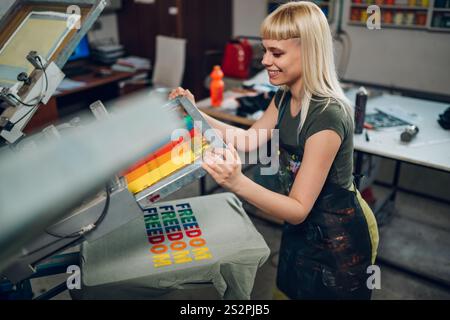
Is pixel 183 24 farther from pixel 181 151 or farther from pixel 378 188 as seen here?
pixel 181 151

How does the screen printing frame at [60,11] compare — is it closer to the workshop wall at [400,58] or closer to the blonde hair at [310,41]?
the blonde hair at [310,41]

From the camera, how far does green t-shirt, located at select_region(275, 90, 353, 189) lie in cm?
121

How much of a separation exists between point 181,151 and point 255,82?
197cm

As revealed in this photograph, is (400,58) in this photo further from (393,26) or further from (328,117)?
(328,117)

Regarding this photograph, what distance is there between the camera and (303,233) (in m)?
1.42

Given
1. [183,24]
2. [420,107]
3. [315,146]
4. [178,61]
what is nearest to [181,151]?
[315,146]

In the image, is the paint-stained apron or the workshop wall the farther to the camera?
the workshop wall

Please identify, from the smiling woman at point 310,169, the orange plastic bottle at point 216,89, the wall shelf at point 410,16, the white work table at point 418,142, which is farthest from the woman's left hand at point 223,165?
the wall shelf at point 410,16

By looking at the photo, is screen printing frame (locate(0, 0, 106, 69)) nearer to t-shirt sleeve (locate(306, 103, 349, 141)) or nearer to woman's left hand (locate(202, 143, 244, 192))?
woman's left hand (locate(202, 143, 244, 192))

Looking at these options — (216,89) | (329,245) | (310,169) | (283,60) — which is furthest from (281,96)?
(216,89)

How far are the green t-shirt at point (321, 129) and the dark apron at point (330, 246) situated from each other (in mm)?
21

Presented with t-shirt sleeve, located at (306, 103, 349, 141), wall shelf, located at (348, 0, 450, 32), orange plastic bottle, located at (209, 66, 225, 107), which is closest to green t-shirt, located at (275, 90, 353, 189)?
t-shirt sleeve, located at (306, 103, 349, 141)

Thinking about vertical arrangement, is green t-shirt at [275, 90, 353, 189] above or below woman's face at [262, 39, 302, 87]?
below

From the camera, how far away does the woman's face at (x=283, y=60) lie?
1.23m
